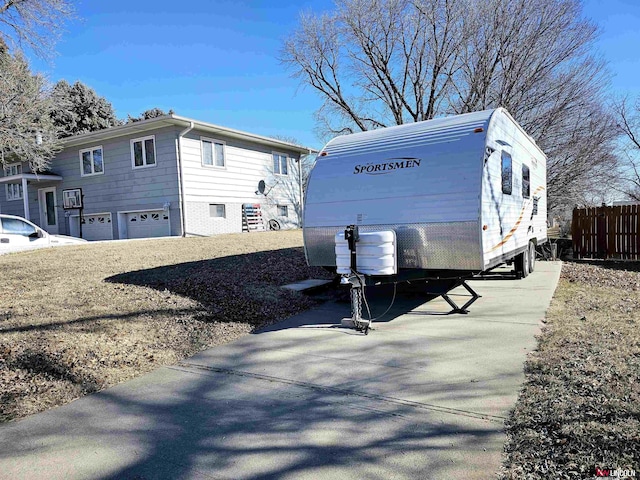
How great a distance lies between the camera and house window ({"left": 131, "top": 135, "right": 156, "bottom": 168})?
56.1 ft

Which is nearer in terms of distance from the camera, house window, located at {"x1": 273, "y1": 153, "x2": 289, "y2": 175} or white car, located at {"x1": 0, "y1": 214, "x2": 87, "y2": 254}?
white car, located at {"x1": 0, "y1": 214, "x2": 87, "y2": 254}

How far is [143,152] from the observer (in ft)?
57.2

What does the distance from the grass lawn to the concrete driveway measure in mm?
167

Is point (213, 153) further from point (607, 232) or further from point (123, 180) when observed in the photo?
point (607, 232)

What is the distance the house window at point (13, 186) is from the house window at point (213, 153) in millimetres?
11036

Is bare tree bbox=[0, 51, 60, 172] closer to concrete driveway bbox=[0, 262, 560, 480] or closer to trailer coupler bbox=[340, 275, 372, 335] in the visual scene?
concrete driveway bbox=[0, 262, 560, 480]

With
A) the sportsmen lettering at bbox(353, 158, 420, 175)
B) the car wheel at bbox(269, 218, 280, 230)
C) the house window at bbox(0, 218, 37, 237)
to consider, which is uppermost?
the sportsmen lettering at bbox(353, 158, 420, 175)

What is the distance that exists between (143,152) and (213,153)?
271cm

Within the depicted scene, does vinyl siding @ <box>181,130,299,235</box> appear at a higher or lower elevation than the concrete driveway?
higher

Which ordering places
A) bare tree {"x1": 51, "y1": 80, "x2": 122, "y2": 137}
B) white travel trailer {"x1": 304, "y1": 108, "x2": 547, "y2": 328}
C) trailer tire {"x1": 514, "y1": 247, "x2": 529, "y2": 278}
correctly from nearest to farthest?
white travel trailer {"x1": 304, "y1": 108, "x2": 547, "y2": 328} < trailer tire {"x1": 514, "y1": 247, "x2": 529, "y2": 278} < bare tree {"x1": 51, "y1": 80, "x2": 122, "y2": 137}

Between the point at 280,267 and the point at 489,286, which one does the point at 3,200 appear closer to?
the point at 280,267

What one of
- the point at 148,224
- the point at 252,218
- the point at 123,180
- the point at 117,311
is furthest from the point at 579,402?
the point at 123,180

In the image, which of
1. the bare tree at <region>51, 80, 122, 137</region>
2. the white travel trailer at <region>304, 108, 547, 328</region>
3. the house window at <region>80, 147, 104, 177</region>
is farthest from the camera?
the bare tree at <region>51, 80, 122, 137</region>

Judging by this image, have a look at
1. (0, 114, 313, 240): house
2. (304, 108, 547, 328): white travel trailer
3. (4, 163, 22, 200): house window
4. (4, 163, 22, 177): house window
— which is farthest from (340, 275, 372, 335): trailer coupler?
(4, 163, 22, 200): house window
